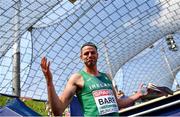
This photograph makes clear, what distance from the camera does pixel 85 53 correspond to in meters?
4.50

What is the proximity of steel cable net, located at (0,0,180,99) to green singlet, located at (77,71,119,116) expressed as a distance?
27.7 m

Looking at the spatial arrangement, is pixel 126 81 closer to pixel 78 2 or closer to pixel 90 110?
pixel 78 2

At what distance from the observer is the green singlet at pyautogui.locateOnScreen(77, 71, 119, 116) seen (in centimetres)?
424

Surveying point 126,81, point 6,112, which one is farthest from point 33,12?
point 126,81

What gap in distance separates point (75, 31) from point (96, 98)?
35567mm

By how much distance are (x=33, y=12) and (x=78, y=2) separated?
4727mm

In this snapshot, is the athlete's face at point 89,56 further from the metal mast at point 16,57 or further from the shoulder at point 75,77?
the metal mast at point 16,57

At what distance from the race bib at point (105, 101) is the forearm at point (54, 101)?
0.50 m

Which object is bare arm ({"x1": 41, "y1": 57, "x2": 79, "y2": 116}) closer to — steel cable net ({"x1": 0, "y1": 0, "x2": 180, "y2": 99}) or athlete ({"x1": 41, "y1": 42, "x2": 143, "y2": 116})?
athlete ({"x1": 41, "y1": 42, "x2": 143, "y2": 116})

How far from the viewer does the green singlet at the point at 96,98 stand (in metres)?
4.24

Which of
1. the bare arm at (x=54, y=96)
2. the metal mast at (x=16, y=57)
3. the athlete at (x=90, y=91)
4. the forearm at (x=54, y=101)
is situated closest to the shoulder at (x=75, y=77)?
the athlete at (x=90, y=91)

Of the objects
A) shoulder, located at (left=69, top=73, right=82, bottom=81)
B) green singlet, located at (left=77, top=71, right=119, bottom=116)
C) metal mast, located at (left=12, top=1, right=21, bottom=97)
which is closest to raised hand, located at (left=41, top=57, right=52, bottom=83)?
shoulder, located at (left=69, top=73, right=82, bottom=81)

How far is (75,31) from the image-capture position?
39562 millimetres

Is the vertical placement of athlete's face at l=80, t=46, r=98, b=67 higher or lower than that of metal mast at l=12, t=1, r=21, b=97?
lower
